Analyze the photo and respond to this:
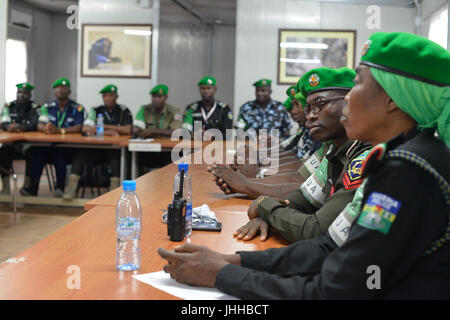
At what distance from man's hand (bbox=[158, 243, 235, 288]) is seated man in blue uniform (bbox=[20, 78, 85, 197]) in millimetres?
5049

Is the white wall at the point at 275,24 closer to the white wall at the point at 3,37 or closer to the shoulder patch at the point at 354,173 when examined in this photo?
the white wall at the point at 3,37

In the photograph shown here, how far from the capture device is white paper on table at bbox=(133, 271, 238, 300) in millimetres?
1200

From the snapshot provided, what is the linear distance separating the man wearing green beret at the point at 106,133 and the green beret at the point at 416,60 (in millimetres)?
5103

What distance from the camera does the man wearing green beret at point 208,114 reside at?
693cm

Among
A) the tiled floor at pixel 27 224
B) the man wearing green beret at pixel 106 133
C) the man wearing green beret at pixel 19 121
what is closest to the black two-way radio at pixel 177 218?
the tiled floor at pixel 27 224

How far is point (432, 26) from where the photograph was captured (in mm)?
6883

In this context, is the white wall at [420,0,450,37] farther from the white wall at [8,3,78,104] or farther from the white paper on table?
the white wall at [8,3,78,104]

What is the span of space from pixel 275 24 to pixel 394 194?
7.35 m

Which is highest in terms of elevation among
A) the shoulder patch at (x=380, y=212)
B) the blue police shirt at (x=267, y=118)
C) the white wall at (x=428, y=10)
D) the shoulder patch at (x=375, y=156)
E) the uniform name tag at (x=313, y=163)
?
the white wall at (x=428, y=10)

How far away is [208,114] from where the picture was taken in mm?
7035

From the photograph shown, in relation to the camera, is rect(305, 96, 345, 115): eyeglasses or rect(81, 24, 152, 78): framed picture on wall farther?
rect(81, 24, 152, 78): framed picture on wall

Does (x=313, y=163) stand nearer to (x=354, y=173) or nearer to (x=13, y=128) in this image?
(x=354, y=173)

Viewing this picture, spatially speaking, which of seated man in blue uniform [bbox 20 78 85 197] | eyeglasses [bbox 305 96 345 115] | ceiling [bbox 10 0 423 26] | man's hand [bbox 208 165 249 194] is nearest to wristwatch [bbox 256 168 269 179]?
man's hand [bbox 208 165 249 194]

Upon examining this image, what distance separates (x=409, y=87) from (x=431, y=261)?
367 millimetres
